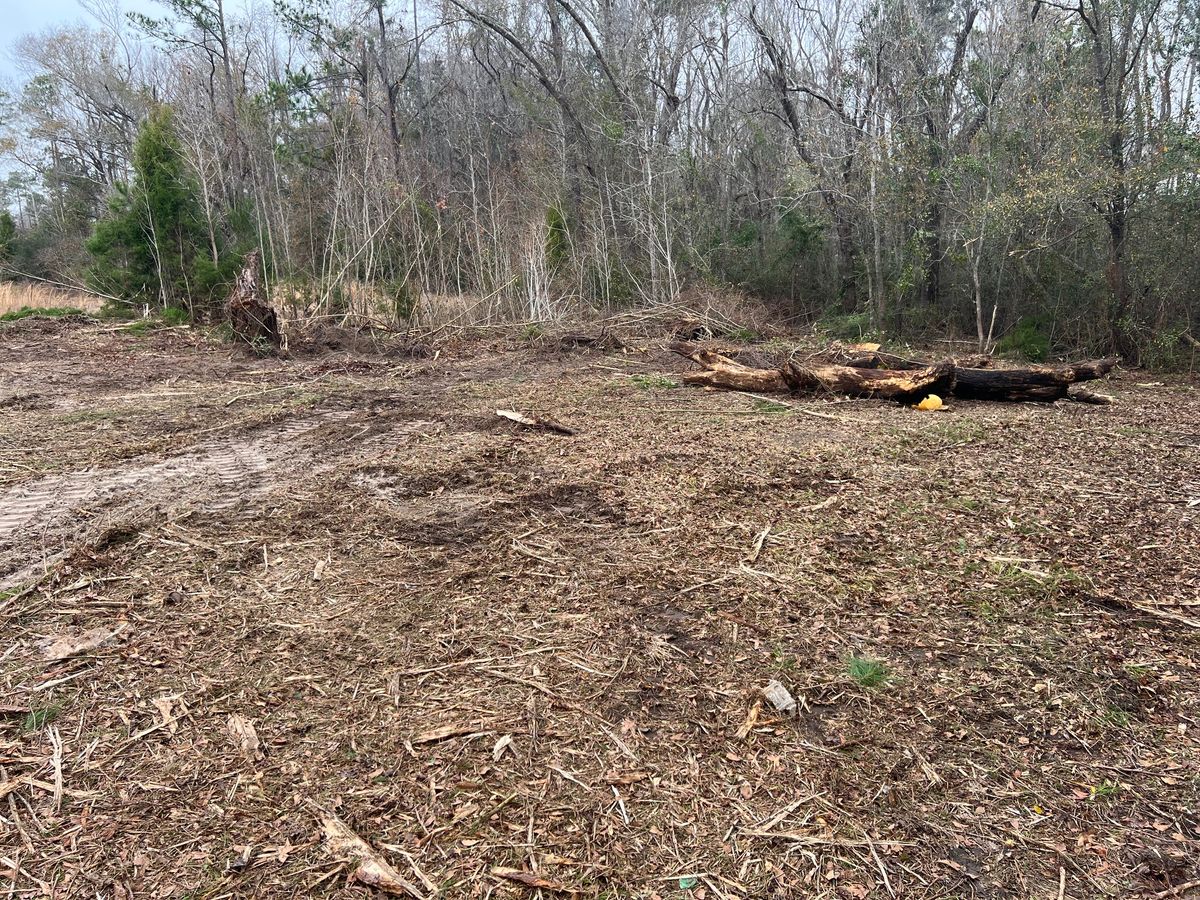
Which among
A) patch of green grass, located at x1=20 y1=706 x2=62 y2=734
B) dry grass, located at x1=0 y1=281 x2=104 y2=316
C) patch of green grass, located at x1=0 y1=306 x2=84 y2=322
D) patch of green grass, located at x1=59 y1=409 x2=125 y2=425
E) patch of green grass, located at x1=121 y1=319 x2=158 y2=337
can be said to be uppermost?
dry grass, located at x1=0 y1=281 x2=104 y2=316

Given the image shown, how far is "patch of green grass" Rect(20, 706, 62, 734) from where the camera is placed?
1915 mm

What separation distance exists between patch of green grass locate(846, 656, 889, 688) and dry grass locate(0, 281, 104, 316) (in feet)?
Result: 57.5

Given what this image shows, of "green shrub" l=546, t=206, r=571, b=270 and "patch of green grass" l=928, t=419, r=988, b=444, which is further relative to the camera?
"green shrub" l=546, t=206, r=571, b=270

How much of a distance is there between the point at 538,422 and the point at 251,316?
21.7 feet

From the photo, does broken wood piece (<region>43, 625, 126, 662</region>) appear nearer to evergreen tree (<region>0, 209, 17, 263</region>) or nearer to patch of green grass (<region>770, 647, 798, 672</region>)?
patch of green grass (<region>770, 647, 798, 672</region>)

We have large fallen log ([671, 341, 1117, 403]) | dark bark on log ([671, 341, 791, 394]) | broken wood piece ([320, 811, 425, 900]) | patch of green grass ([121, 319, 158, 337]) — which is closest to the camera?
broken wood piece ([320, 811, 425, 900])

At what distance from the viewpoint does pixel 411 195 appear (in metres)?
11.0

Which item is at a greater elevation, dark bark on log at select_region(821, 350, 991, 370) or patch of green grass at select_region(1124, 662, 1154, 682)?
dark bark on log at select_region(821, 350, 991, 370)

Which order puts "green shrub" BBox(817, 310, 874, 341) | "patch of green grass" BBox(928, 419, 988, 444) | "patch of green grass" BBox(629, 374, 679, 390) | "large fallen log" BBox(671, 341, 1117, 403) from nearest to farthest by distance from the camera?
1. "patch of green grass" BBox(928, 419, 988, 444)
2. "large fallen log" BBox(671, 341, 1117, 403)
3. "patch of green grass" BBox(629, 374, 679, 390)
4. "green shrub" BBox(817, 310, 874, 341)

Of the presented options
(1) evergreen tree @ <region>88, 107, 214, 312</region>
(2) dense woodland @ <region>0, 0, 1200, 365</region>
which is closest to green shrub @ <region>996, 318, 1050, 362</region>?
(2) dense woodland @ <region>0, 0, 1200, 365</region>

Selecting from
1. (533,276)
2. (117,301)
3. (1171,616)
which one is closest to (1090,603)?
(1171,616)

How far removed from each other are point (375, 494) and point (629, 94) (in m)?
12.9

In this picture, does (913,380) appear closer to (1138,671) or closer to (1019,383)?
(1019,383)

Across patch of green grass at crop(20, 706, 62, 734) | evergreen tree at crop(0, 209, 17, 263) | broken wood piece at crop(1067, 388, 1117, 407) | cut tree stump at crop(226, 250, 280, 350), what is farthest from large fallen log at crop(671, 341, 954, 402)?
evergreen tree at crop(0, 209, 17, 263)
